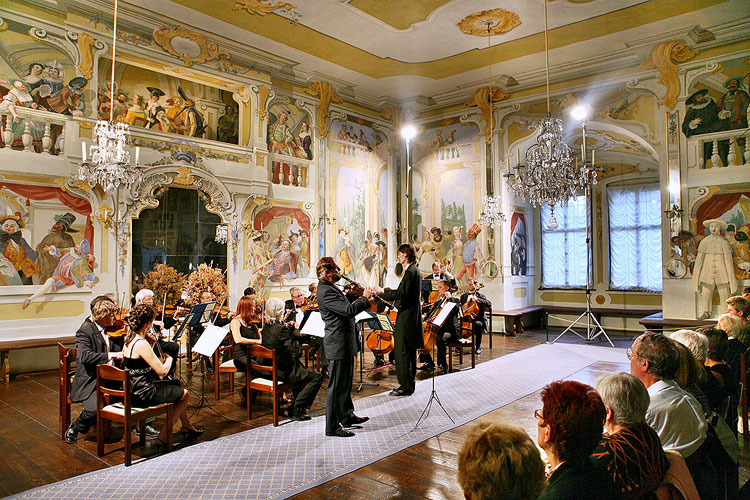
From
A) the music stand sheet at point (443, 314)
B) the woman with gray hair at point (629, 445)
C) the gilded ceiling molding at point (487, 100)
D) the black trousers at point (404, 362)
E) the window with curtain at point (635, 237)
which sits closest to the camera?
the woman with gray hair at point (629, 445)

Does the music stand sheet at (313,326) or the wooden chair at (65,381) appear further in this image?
the music stand sheet at (313,326)

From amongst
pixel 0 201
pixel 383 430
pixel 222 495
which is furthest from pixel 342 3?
pixel 222 495

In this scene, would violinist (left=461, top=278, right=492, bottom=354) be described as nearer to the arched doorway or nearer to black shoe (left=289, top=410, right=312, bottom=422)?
black shoe (left=289, top=410, right=312, bottom=422)

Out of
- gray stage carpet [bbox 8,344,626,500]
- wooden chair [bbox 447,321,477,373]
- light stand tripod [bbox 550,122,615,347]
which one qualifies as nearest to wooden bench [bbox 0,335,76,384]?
gray stage carpet [bbox 8,344,626,500]

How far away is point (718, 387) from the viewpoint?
10.1 ft

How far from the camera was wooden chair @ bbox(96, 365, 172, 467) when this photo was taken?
13.0 ft

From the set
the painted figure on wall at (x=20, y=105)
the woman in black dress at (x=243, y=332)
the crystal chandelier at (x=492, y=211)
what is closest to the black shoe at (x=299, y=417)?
the woman in black dress at (x=243, y=332)

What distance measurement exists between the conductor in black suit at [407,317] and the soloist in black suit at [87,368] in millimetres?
2995

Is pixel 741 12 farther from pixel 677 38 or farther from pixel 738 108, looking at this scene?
pixel 738 108

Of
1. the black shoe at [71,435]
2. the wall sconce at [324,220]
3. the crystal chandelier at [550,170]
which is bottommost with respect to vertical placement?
the black shoe at [71,435]

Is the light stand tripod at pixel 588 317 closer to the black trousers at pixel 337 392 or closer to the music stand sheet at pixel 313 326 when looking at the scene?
the music stand sheet at pixel 313 326

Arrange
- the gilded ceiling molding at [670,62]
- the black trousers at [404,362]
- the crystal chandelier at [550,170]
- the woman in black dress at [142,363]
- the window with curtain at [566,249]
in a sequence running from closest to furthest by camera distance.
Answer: the woman in black dress at [142,363] < the black trousers at [404,362] < the crystal chandelier at [550,170] < the gilded ceiling molding at [670,62] < the window with curtain at [566,249]

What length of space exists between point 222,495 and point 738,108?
408 inches

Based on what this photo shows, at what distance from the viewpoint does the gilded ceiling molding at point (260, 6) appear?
8.25m
